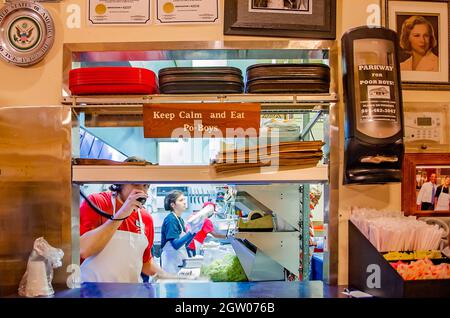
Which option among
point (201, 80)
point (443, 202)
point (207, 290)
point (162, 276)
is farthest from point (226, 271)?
point (443, 202)

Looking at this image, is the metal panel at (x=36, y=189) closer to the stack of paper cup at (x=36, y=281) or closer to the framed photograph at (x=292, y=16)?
the stack of paper cup at (x=36, y=281)

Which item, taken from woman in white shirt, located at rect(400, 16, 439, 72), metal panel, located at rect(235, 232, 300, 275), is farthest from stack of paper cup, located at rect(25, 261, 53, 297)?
woman in white shirt, located at rect(400, 16, 439, 72)

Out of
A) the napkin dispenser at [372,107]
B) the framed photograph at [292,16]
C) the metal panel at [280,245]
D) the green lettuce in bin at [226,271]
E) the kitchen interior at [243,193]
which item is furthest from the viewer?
the metal panel at [280,245]

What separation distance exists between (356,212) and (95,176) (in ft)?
4.66

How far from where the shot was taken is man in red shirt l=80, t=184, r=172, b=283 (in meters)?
2.33

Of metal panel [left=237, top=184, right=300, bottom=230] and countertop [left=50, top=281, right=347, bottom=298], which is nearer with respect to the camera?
countertop [left=50, top=281, right=347, bottom=298]

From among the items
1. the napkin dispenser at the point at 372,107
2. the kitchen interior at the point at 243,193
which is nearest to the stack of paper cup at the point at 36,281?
the kitchen interior at the point at 243,193

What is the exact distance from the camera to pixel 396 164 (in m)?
1.72

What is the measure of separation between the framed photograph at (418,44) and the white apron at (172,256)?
2.11 meters

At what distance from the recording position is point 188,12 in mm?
2076

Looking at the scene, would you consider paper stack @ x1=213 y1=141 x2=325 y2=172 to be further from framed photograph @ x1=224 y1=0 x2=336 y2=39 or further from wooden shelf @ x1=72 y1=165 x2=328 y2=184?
framed photograph @ x1=224 y1=0 x2=336 y2=39

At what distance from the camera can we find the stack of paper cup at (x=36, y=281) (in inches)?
69.8

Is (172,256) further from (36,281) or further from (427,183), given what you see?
(427,183)

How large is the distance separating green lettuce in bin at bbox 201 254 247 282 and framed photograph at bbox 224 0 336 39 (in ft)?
4.79
